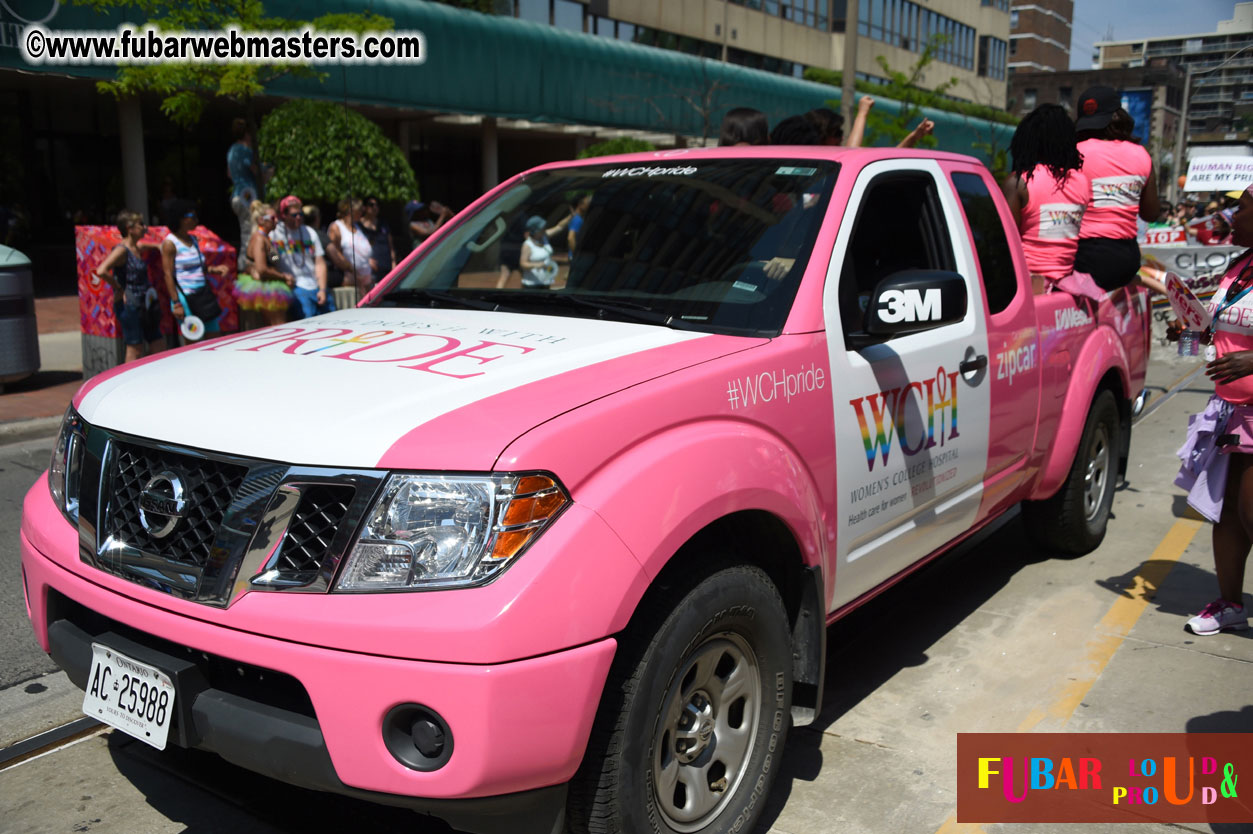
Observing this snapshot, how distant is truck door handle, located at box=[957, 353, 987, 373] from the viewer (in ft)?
12.3

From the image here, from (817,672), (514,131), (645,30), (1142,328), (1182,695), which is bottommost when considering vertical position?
(1182,695)

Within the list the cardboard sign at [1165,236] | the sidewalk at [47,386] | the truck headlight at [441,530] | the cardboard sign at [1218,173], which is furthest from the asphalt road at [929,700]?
the cardboard sign at [1165,236]

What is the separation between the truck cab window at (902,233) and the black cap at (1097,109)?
6.70ft

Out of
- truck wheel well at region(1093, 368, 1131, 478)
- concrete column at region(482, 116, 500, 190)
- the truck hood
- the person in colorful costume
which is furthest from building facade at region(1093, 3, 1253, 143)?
concrete column at region(482, 116, 500, 190)

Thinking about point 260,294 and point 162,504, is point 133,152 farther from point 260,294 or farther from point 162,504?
point 162,504

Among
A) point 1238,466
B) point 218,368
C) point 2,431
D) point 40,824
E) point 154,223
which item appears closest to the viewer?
point 218,368

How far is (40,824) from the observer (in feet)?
9.76

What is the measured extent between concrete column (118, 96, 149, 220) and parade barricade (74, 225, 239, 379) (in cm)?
1218

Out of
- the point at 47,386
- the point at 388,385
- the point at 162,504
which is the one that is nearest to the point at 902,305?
the point at 388,385

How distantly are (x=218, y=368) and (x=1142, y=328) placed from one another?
4.88 metres

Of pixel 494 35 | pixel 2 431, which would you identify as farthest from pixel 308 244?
pixel 494 35

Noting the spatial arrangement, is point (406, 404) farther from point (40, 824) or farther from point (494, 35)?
point (494, 35)

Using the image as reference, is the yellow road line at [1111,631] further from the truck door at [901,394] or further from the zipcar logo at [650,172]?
the zipcar logo at [650,172]

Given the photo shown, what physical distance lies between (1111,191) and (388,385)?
429 centimetres
